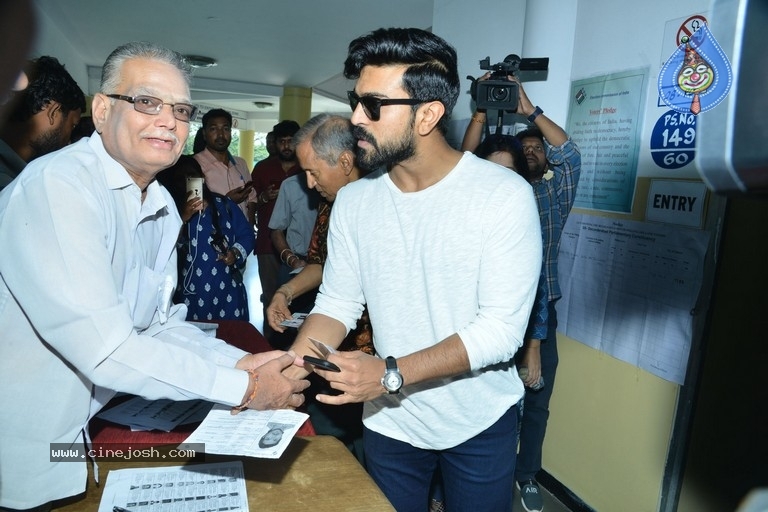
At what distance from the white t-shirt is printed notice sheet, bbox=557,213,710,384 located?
115 centimetres

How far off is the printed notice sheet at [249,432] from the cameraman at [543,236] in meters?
1.73

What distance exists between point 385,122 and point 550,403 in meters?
2.29

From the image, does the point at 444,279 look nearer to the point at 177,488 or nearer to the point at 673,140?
the point at 177,488

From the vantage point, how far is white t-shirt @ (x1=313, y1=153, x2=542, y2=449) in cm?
145

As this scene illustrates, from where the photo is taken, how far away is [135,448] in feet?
4.65

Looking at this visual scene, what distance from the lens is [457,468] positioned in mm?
1664

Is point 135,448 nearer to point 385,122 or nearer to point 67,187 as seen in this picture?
point 67,187

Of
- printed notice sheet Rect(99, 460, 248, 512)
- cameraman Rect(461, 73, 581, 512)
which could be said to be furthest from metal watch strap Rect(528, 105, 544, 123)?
printed notice sheet Rect(99, 460, 248, 512)

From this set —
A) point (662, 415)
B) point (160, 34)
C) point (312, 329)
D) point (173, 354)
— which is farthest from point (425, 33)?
point (160, 34)

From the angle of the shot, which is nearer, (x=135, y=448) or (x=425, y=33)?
(x=135, y=448)

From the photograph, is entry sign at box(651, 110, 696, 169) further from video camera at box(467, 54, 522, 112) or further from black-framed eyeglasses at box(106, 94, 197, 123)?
black-framed eyeglasses at box(106, 94, 197, 123)

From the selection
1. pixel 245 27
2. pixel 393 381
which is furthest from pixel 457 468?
pixel 245 27

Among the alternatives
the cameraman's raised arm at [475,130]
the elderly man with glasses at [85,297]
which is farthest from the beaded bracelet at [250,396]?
the cameraman's raised arm at [475,130]

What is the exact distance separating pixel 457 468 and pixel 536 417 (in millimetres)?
1533
